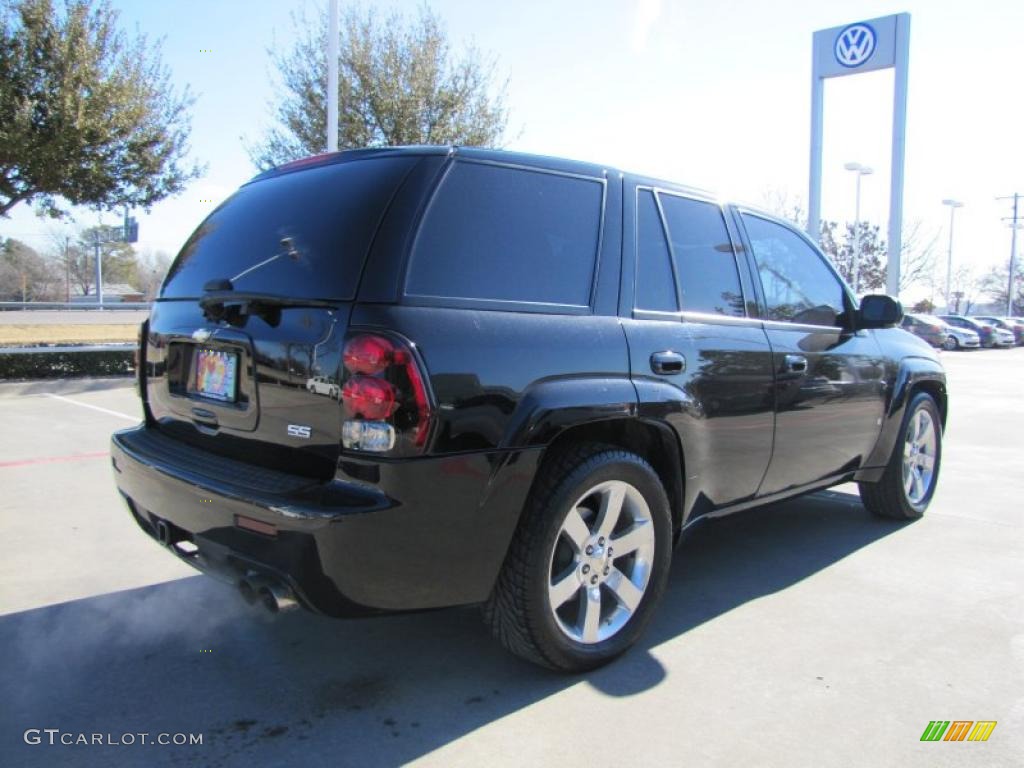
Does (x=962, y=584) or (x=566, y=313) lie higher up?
(x=566, y=313)

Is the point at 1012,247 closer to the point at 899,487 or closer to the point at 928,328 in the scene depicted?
the point at 928,328

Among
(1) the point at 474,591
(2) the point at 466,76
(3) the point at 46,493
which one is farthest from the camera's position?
(2) the point at 466,76

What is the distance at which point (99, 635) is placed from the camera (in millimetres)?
3205

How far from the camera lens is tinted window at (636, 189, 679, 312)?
3.21m

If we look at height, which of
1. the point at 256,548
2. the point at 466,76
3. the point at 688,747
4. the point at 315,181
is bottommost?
the point at 688,747

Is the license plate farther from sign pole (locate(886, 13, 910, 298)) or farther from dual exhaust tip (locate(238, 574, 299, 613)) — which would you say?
sign pole (locate(886, 13, 910, 298))

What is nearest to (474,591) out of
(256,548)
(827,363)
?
(256,548)

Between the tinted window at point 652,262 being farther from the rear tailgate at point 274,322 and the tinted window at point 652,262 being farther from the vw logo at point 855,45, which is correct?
the vw logo at point 855,45

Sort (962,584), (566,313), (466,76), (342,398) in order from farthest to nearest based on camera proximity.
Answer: (466,76), (962,584), (566,313), (342,398)

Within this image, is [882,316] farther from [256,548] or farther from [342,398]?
[256,548]

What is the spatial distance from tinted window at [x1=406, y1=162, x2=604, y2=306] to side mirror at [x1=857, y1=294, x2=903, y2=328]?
2.13m

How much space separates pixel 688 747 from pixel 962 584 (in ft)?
7.61

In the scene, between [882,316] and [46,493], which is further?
[46,493]

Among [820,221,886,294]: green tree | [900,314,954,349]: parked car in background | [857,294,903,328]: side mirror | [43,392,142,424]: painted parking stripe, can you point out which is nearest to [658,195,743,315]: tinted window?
[857,294,903,328]: side mirror
